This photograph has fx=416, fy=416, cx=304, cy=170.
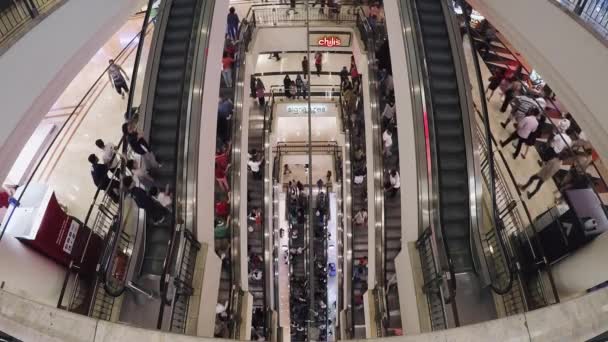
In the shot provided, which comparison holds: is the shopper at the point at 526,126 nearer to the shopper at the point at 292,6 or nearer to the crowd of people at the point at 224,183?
the crowd of people at the point at 224,183

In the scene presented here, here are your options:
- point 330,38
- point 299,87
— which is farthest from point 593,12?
point 299,87

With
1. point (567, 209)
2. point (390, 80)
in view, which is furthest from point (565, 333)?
point (390, 80)

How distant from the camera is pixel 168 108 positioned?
8.30m

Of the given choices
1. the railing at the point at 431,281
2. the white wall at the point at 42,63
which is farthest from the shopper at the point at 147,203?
the railing at the point at 431,281

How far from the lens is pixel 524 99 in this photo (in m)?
8.95

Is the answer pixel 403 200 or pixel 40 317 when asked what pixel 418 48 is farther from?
pixel 40 317

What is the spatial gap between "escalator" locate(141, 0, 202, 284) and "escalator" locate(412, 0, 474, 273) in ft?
15.8

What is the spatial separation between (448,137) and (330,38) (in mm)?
8970

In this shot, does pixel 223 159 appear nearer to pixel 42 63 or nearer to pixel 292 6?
pixel 42 63

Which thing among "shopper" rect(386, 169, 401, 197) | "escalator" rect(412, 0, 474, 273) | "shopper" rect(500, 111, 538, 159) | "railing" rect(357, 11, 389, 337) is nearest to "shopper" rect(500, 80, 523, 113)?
"shopper" rect(500, 111, 538, 159)

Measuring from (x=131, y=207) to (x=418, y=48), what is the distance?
248 inches

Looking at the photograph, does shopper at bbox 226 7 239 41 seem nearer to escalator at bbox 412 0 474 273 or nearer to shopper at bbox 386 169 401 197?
escalator at bbox 412 0 474 273

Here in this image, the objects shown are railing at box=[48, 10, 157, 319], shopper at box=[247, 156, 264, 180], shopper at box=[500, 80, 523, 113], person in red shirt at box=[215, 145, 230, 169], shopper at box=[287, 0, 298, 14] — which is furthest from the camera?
shopper at box=[287, 0, 298, 14]

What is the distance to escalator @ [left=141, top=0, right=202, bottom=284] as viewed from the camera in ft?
23.7
